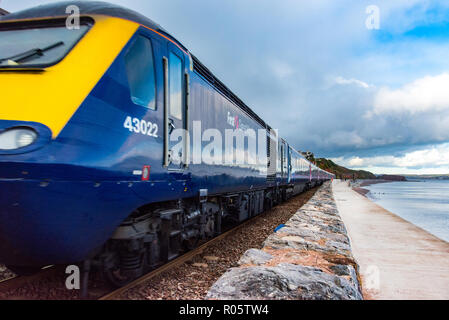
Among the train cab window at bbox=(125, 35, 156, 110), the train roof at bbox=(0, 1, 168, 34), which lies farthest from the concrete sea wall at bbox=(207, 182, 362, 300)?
the train roof at bbox=(0, 1, 168, 34)

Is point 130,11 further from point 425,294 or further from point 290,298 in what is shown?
point 425,294

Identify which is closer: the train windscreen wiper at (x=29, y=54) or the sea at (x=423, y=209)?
the train windscreen wiper at (x=29, y=54)

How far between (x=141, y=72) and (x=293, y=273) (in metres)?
3.01

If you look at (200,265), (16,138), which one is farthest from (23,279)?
(200,265)

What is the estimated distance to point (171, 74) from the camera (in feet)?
15.1

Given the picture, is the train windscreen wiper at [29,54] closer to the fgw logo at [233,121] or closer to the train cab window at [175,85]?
the train cab window at [175,85]

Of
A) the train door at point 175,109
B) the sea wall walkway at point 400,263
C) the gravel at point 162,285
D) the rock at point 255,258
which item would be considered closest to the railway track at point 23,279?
the gravel at point 162,285

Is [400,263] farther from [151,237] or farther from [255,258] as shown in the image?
[151,237]

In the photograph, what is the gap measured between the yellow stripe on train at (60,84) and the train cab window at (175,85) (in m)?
1.16

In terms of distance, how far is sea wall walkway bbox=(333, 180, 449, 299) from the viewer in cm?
457

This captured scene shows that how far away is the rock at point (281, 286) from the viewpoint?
3.45 metres

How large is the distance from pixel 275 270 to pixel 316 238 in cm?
303

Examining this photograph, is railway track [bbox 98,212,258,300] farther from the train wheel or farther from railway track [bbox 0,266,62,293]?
railway track [bbox 0,266,62,293]
